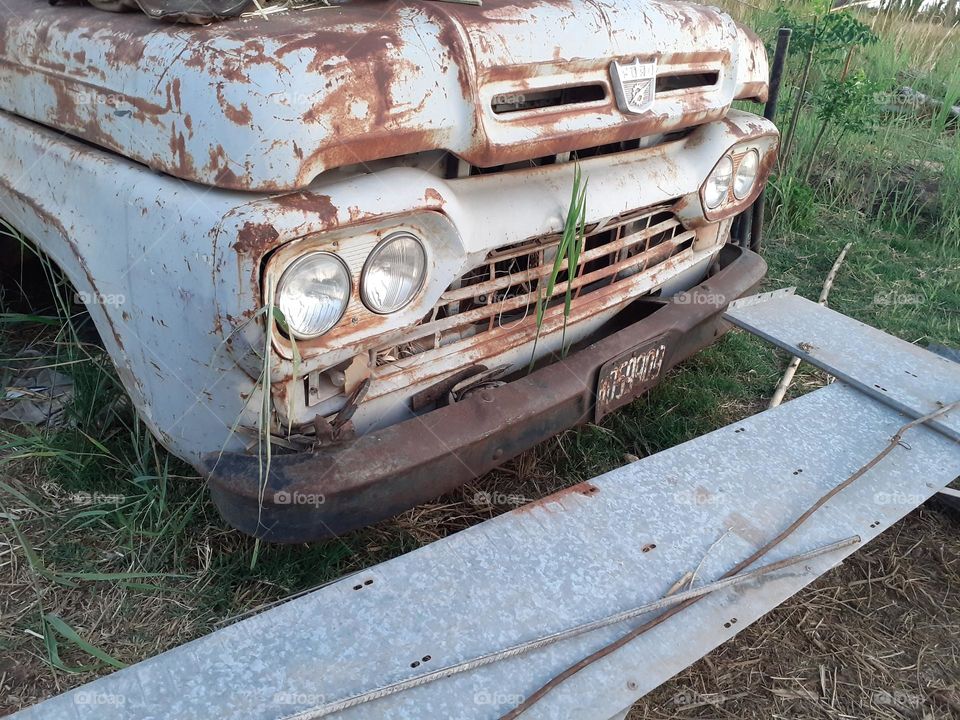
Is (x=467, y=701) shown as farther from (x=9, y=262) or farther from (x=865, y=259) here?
(x=865, y=259)

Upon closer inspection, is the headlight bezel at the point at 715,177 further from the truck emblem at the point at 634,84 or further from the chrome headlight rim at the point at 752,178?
the truck emblem at the point at 634,84

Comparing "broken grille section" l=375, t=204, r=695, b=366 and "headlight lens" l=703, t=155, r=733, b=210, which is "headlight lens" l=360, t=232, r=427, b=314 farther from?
"headlight lens" l=703, t=155, r=733, b=210

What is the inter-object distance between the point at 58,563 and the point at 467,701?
55.1 inches

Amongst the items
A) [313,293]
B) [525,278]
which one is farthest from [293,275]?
[525,278]

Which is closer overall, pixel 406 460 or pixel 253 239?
pixel 253 239

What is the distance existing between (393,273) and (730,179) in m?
1.41

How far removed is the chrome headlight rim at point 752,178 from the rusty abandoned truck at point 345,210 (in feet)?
1.16

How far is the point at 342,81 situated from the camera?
158 centimetres

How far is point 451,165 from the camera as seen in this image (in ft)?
6.43

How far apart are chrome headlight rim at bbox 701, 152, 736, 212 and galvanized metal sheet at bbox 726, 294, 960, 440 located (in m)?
0.41

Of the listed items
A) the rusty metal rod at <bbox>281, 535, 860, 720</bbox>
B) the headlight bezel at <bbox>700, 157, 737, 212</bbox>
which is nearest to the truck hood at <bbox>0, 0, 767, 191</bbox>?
the headlight bezel at <bbox>700, 157, 737, 212</bbox>

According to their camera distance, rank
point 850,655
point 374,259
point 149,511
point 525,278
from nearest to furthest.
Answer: point 374,259 → point 525,278 → point 850,655 → point 149,511

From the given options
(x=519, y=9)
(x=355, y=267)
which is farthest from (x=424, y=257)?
(x=519, y=9)

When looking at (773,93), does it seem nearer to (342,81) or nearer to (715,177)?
(715,177)
